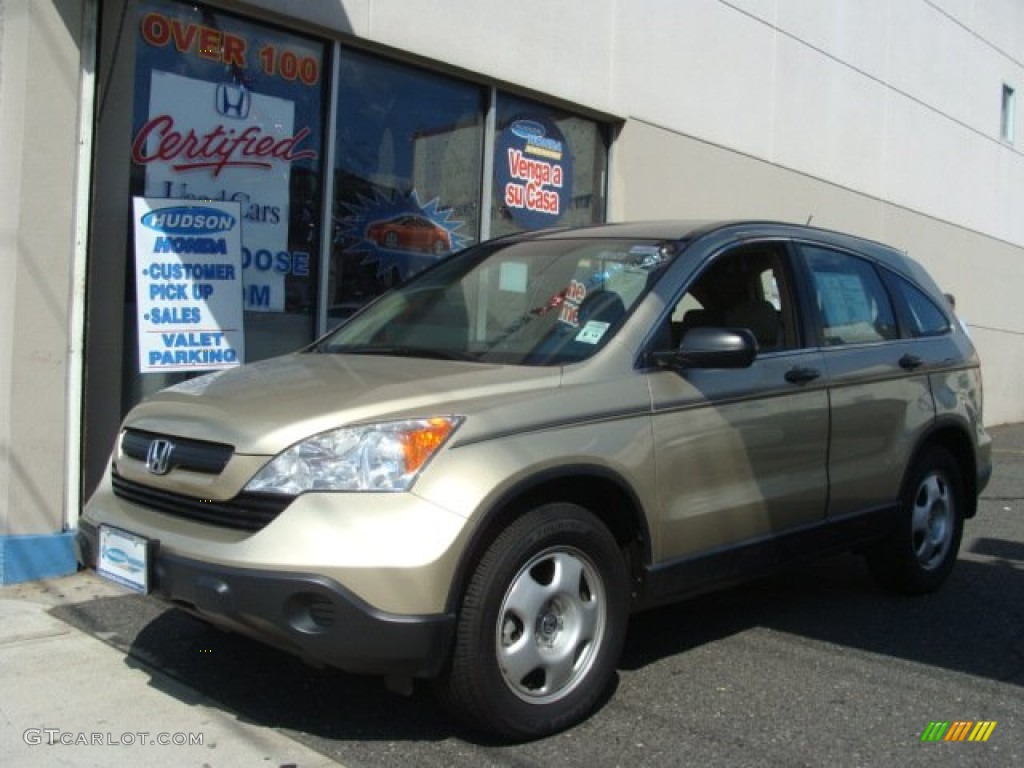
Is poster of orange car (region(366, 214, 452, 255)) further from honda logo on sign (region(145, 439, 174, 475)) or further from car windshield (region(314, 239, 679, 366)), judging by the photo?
honda logo on sign (region(145, 439, 174, 475))

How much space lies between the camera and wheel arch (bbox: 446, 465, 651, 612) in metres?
3.18

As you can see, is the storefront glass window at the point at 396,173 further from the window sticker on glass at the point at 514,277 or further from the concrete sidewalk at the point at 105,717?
the concrete sidewalk at the point at 105,717

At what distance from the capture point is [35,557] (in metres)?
5.46

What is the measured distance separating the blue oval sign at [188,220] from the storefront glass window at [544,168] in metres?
2.83

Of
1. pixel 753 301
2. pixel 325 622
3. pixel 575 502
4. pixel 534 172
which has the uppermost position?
pixel 534 172

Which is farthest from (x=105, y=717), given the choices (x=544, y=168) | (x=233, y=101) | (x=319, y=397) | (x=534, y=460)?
(x=544, y=168)

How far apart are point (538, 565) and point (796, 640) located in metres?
1.81

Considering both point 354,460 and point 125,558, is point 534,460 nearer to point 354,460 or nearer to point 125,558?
point 354,460

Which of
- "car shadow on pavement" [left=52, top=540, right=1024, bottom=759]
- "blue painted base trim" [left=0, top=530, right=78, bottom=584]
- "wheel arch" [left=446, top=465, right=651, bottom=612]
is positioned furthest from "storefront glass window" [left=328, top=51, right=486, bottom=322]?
"wheel arch" [left=446, top=465, right=651, bottom=612]

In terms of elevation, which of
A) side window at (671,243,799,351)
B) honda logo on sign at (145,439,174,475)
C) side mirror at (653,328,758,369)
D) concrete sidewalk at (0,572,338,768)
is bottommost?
concrete sidewalk at (0,572,338,768)

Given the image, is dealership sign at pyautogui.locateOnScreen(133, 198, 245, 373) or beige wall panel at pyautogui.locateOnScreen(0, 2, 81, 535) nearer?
beige wall panel at pyautogui.locateOnScreen(0, 2, 81, 535)

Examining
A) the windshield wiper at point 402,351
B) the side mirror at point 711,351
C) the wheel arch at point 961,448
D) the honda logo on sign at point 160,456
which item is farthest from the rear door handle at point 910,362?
the honda logo on sign at point 160,456

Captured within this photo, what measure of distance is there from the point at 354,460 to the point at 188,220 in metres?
3.48

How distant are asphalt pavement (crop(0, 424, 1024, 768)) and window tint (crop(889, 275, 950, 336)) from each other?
1453mm
